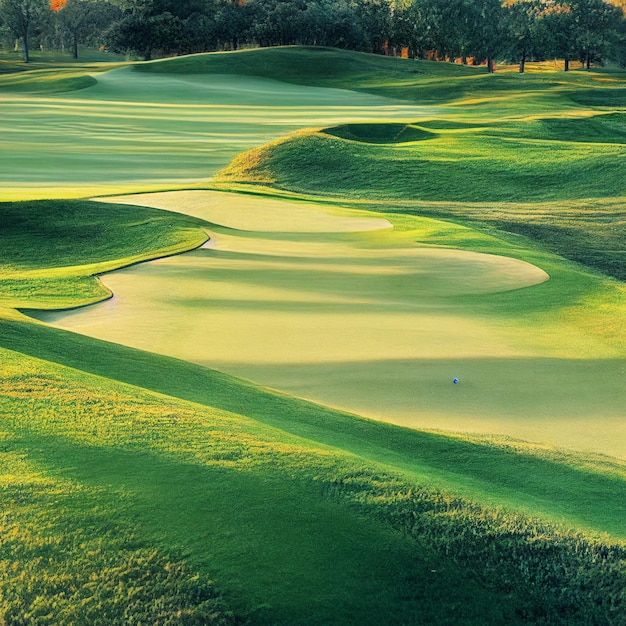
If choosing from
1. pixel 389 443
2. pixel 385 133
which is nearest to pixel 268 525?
pixel 389 443

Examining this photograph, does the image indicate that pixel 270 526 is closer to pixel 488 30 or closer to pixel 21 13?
pixel 488 30

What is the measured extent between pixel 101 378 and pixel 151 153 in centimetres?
2834

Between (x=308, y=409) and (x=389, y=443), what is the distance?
86cm

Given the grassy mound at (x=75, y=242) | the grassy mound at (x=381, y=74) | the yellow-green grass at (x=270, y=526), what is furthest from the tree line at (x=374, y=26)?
the yellow-green grass at (x=270, y=526)

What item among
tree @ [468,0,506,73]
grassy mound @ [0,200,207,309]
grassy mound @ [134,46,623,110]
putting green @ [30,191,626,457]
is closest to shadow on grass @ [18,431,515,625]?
putting green @ [30,191,626,457]

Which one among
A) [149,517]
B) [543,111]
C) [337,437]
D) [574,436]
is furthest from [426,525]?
[543,111]

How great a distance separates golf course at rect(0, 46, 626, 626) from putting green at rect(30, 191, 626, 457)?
4cm

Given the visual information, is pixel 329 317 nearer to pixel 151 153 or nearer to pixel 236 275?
pixel 236 275

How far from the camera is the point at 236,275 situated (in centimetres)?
1305

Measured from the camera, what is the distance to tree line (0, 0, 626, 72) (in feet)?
269

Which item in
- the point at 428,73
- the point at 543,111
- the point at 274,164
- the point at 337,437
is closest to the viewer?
the point at 337,437

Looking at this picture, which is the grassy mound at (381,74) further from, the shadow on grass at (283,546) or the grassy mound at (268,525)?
the shadow on grass at (283,546)

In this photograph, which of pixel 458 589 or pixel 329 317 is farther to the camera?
pixel 329 317

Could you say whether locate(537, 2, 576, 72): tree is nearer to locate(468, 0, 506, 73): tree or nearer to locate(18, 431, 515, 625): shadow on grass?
locate(468, 0, 506, 73): tree
